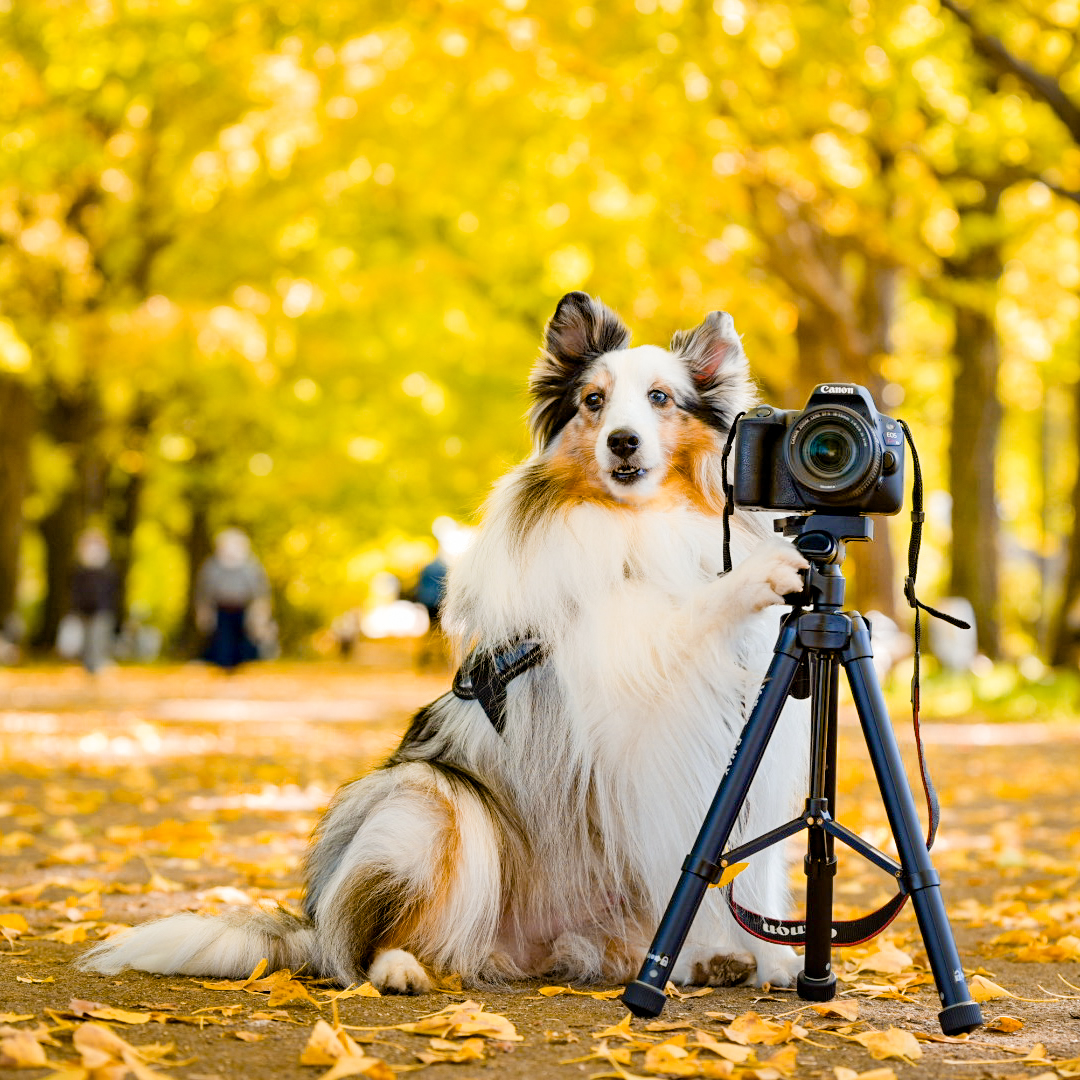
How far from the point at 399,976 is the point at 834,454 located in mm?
1851

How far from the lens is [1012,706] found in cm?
1606

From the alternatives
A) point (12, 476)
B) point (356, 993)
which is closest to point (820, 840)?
point (356, 993)

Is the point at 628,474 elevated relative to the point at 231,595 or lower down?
elevated

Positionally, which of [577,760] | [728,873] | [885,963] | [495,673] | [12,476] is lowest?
[885,963]

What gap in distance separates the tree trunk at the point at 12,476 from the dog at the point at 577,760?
2187 centimetres

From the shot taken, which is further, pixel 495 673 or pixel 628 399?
pixel 628 399

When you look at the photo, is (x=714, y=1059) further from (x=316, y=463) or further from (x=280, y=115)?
(x=316, y=463)

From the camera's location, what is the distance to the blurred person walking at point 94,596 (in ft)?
65.8

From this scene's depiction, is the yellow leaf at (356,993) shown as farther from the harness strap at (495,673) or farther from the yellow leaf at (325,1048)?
the harness strap at (495,673)

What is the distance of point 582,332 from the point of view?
456cm

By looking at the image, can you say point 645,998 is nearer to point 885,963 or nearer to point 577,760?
point 577,760

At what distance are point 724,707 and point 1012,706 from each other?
13.0m

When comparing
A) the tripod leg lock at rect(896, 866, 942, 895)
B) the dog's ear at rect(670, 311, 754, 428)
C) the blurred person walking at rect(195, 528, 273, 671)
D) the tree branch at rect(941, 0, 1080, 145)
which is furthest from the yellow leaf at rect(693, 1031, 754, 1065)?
the blurred person walking at rect(195, 528, 273, 671)

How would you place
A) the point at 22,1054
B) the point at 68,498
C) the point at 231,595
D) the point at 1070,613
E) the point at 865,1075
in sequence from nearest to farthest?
the point at 22,1054
the point at 865,1075
the point at 1070,613
the point at 231,595
the point at 68,498
